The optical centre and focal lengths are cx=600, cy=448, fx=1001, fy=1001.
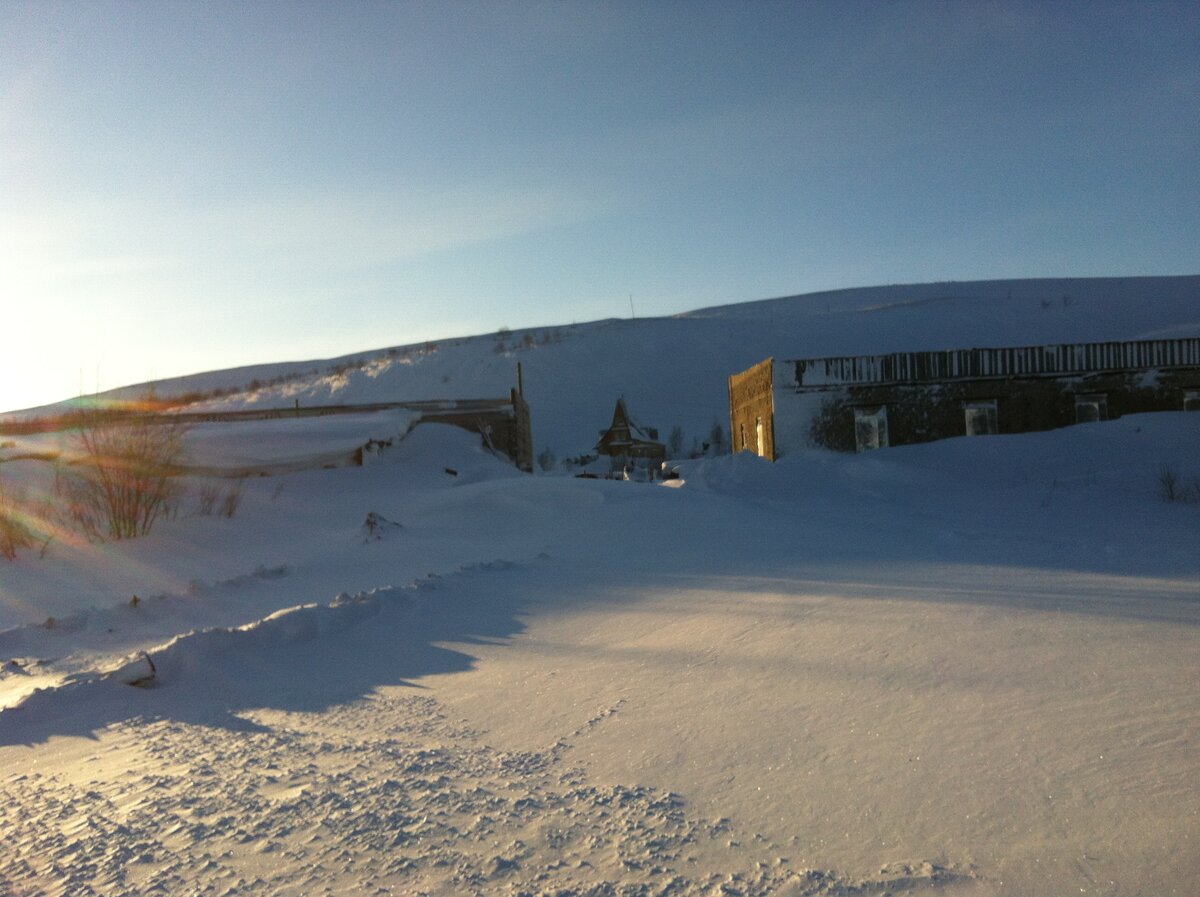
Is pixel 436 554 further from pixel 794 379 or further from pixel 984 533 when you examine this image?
pixel 794 379

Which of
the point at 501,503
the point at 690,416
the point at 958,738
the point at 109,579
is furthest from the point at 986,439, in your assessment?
the point at 690,416

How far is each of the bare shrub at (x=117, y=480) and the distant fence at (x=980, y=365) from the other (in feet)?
36.2

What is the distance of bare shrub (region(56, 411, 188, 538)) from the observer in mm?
13016

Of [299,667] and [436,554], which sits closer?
[299,667]

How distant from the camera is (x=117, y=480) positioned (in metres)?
13.1

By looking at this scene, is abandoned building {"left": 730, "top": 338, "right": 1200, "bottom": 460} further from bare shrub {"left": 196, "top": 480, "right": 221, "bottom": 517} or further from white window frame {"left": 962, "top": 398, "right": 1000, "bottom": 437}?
bare shrub {"left": 196, "top": 480, "right": 221, "bottom": 517}

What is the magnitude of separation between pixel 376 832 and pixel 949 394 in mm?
17500

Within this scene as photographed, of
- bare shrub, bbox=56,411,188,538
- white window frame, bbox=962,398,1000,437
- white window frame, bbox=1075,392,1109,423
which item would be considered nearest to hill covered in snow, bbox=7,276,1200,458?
white window frame, bbox=962,398,1000,437

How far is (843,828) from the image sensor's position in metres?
2.75

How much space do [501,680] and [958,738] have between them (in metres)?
2.27

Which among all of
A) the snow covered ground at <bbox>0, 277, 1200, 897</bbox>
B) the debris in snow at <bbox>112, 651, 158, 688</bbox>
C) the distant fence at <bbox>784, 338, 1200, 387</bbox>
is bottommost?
the snow covered ground at <bbox>0, 277, 1200, 897</bbox>

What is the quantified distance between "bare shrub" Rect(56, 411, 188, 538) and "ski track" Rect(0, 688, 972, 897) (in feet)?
33.7

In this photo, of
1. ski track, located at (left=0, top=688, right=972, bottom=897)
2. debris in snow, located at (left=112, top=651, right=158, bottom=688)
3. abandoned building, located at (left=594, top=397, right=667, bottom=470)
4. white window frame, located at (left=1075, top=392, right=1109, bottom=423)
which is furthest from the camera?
abandoned building, located at (left=594, top=397, right=667, bottom=470)

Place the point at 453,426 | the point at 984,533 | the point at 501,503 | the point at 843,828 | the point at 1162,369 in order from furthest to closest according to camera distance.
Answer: the point at 453,426 < the point at 1162,369 < the point at 501,503 < the point at 984,533 < the point at 843,828
